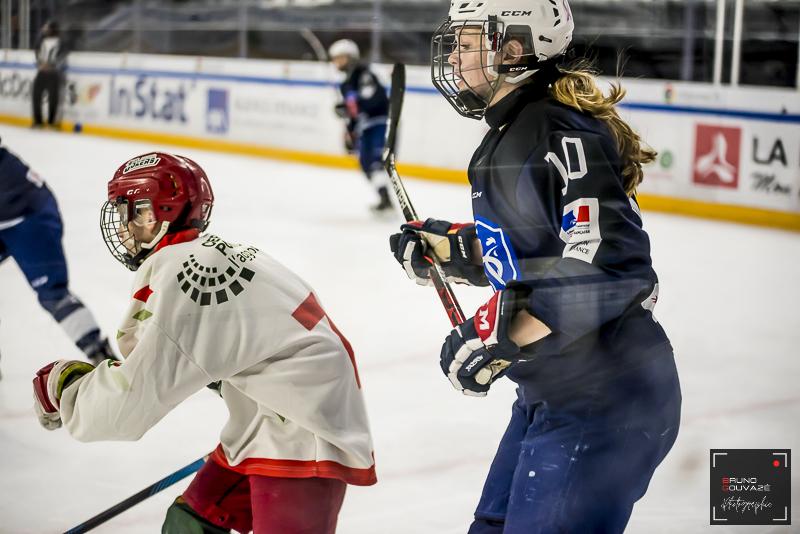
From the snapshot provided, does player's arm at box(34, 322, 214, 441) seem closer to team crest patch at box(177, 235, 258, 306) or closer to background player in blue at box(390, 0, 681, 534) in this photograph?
team crest patch at box(177, 235, 258, 306)

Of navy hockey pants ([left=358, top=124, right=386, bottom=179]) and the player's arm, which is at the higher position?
the player's arm

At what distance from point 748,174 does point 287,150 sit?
2034 millimetres

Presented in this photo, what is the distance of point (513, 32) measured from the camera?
1409mm

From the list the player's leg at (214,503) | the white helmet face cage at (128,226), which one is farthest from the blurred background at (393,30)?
the player's leg at (214,503)

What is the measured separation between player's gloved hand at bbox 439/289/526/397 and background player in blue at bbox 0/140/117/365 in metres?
0.86

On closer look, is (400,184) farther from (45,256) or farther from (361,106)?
(361,106)

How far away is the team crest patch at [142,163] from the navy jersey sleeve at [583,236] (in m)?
0.49

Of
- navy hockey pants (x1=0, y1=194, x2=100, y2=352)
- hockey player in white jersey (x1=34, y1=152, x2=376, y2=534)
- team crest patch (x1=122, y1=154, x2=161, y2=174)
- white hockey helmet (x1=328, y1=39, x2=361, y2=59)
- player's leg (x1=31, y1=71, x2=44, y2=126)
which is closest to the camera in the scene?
hockey player in white jersey (x1=34, y1=152, x2=376, y2=534)

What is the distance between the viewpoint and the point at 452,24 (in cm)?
145

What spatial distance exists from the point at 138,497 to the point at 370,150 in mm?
4160

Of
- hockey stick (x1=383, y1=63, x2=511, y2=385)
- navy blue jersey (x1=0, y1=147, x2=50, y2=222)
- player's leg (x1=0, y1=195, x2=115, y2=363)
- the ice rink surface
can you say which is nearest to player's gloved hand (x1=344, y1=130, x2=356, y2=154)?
the ice rink surface

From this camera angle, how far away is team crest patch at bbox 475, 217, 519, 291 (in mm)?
1381

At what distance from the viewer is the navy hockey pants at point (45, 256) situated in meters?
2.02

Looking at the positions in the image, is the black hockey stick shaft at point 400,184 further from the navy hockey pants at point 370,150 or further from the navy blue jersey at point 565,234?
the navy hockey pants at point 370,150
